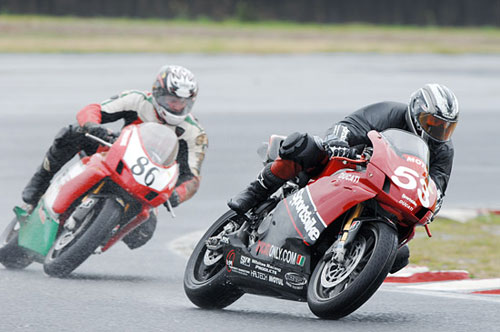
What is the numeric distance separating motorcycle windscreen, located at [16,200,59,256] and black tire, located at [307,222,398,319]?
2.53 meters

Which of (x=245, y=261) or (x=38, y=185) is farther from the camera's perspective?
(x=38, y=185)

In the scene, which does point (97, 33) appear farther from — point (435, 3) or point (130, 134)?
point (130, 134)

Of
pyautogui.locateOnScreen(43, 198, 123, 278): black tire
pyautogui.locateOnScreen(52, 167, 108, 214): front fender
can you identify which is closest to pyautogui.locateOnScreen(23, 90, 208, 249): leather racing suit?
pyautogui.locateOnScreen(52, 167, 108, 214): front fender

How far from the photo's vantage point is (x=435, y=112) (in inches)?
228

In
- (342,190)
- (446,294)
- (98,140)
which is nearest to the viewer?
(342,190)

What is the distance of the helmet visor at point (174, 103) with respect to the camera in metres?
7.96

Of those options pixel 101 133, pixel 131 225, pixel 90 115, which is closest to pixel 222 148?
pixel 90 115

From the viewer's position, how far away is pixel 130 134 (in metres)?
7.33

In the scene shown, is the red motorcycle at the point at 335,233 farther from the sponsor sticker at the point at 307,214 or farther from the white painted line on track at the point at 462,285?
the white painted line on track at the point at 462,285

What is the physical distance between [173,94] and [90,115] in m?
0.64

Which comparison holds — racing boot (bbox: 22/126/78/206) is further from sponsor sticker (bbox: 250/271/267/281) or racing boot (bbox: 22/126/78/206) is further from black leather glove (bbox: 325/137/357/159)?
black leather glove (bbox: 325/137/357/159)

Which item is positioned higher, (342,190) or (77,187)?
(342,190)

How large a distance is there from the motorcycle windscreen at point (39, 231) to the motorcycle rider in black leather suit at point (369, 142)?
5.86 ft

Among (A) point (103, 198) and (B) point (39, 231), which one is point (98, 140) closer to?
(A) point (103, 198)
